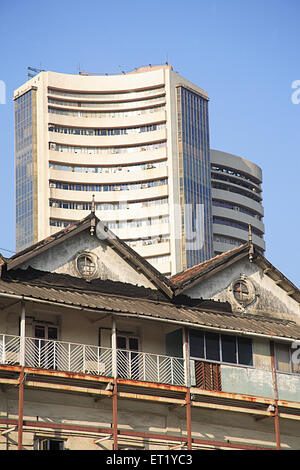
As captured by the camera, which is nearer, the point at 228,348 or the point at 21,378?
the point at 21,378

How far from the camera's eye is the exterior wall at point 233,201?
170m

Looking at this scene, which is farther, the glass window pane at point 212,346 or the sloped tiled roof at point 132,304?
the glass window pane at point 212,346

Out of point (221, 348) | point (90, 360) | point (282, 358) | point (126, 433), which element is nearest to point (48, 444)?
point (126, 433)

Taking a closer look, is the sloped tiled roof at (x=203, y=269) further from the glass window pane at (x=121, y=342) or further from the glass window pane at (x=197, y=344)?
the glass window pane at (x=121, y=342)

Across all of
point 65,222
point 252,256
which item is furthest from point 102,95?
point 252,256

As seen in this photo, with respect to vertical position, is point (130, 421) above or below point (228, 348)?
below

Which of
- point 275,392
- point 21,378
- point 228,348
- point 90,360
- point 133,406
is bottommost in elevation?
point 133,406

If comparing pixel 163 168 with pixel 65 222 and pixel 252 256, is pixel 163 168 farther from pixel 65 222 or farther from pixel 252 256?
pixel 252 256

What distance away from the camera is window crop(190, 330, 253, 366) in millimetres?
41625

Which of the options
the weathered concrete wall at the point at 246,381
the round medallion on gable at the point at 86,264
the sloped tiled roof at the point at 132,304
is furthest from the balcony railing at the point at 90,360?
the round medallion on gable at the point at 86,264

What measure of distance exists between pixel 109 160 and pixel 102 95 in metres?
11.6

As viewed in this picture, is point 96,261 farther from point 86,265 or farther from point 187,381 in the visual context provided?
point 187,381

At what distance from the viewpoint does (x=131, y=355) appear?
137 ft

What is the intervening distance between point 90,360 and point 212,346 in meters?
5.69
